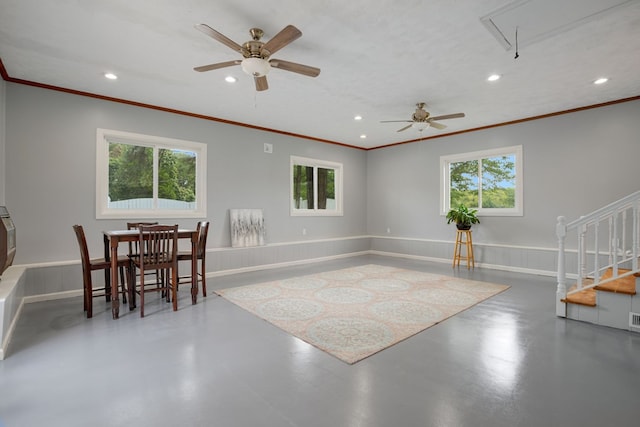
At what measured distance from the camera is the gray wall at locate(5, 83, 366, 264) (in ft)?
12.6

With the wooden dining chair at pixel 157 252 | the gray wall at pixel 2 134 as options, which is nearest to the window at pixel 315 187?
the wooden dining chair at pixel 157 252

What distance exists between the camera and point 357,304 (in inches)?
146

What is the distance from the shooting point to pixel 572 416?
5.51 ft

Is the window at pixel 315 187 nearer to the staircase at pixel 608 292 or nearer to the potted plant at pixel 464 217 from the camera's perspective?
the potted plant at pixel 464 217

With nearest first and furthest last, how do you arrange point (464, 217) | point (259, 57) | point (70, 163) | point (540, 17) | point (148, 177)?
point (540, 17) → point (259, 57) → point (70, 163) → point (148, 177) → point (464, 217)

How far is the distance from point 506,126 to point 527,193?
1.33 meters

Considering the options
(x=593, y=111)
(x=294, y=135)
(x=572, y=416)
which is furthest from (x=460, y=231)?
(x=572, y=416)

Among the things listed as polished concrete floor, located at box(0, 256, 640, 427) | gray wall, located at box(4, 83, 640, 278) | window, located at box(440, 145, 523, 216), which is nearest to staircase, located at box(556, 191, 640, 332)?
polished concrete floor, located at box(0, 256, 640, 427)

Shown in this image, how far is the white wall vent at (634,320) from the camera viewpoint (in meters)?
2.86

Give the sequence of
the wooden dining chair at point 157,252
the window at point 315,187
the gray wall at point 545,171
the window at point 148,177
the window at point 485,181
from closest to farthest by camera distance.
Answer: the wooden dining chair at point 157,252
the window at point 148,177
the gray wall at point 545,171
the window at point 485,181
the window at point 315,187

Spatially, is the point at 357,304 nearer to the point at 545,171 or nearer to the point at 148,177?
the point at 148,177

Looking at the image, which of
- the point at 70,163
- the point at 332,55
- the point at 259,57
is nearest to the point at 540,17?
the point at 332,55

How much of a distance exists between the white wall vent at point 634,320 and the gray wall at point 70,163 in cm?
542

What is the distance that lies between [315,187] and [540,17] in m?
5.18
